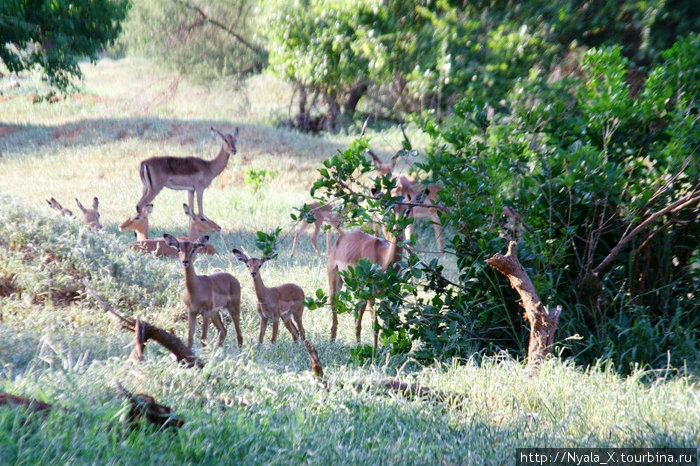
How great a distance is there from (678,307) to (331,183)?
2.68 metres

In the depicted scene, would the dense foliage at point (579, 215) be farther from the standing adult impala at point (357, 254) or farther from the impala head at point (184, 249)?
the impala head at point (184, 249)

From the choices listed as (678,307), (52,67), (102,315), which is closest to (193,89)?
(52,67)

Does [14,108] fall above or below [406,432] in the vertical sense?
above

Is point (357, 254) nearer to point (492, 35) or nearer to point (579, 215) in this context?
point (579, 215)

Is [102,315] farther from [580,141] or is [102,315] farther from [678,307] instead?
→ [678,307]

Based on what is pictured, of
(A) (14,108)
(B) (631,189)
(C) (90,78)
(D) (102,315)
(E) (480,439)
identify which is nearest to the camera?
(E) (480,439)

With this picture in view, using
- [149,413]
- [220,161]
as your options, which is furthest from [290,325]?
[220,161]

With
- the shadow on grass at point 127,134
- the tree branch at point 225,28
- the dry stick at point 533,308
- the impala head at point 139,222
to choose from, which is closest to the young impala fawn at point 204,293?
the dry stick at point 533,308

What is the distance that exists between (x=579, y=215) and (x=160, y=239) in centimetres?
603

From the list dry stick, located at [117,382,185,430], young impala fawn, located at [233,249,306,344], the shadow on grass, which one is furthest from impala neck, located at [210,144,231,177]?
dry stick, located at [117,382,185,430]

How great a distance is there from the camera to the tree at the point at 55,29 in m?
12.1

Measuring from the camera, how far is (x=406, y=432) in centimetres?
383

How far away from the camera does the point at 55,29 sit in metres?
12.9

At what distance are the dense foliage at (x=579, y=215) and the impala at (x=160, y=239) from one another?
4332 mm
